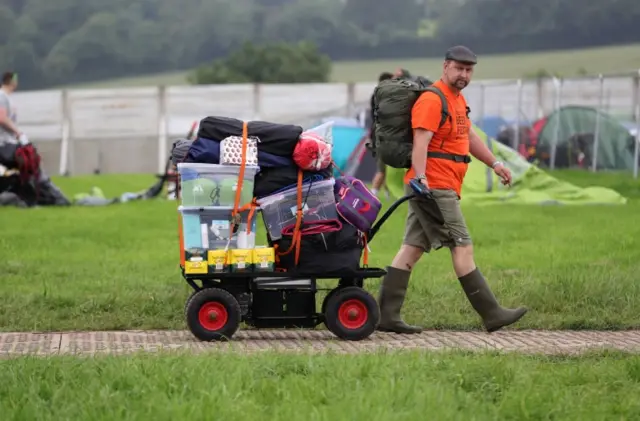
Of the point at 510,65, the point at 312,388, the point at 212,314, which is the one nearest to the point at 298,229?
the point at 212,314

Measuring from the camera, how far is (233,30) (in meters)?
87.3

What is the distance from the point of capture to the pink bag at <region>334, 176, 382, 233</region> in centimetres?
939

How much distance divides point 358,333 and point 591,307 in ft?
7.21

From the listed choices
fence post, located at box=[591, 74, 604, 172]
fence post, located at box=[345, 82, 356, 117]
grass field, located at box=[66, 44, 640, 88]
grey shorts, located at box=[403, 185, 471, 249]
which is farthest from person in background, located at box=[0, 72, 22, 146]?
grass field, located at box=[66, 44, 640, 88]

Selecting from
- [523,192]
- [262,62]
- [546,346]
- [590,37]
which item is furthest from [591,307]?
[262,62]

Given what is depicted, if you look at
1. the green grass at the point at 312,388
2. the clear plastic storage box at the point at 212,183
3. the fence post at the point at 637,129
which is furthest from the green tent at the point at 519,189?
the green grass at the point at 312,388

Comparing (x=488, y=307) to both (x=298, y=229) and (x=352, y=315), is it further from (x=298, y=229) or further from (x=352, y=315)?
(x=298, y=229)

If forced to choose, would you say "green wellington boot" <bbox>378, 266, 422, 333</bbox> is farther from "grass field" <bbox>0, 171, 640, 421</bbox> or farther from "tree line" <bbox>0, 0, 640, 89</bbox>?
"tree line" <bbox>0, 0, 640, 89</bbox>

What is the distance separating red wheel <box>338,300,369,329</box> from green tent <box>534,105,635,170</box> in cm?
1944

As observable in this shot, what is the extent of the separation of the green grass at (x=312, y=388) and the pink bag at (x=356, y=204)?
1.84 metres

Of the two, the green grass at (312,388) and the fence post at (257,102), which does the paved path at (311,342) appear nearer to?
the green grass at (312,388)

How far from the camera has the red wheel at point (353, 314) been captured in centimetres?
950

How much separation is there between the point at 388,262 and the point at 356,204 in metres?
4.06

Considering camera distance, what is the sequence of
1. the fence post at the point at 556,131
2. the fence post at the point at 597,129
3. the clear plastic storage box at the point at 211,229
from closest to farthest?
the clear plastic storage box at the point at 211,229
the fence post at the point at 597,129
the fence post at the point at 556,131
